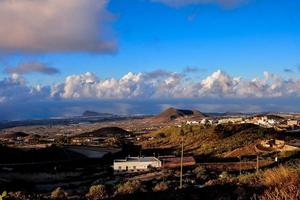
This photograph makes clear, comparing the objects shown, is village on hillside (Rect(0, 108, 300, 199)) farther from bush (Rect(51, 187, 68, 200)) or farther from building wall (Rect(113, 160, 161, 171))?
bush (Rect(51, 187, 68, 200))

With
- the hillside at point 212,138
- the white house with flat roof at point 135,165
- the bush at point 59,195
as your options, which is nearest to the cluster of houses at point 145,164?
the white house with flat roof at point 135,165

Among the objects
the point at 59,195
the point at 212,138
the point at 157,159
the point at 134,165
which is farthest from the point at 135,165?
the point at 59,195

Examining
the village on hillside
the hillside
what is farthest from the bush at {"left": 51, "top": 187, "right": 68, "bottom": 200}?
the hillside

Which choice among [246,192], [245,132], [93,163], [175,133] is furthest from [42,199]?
[175,133]

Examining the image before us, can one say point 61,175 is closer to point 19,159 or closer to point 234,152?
point 19,159

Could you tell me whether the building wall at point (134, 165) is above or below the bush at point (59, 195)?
below

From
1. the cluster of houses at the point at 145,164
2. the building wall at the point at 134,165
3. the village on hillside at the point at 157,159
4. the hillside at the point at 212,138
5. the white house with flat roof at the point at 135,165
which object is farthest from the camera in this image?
the hillside at the point at 212,138

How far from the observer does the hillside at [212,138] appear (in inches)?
3666

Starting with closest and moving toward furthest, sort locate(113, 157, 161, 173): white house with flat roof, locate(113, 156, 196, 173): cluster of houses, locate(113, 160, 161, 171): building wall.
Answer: locate(113, 156, 196, 173): cluster of houses
locate(113, 157, 161, 173): white house with flat roof
locate(113, 160, 161, 171): building wall

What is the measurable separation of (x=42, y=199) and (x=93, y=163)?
60322 mm

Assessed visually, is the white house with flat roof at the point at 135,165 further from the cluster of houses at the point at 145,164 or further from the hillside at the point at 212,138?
the hillside at the point at 212,138

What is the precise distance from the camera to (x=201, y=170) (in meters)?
56.6

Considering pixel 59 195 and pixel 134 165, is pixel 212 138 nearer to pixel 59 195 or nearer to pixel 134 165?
pixel 134 165

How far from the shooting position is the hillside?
9312 centimetres
